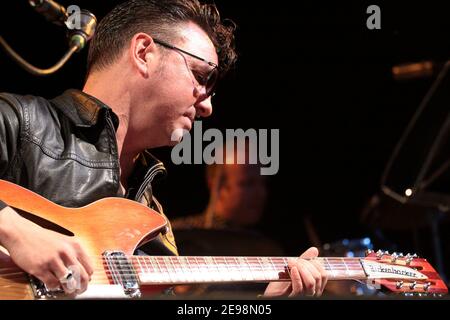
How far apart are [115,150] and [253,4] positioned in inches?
89.5

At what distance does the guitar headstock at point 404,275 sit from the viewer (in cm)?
278

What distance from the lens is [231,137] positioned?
198 inches

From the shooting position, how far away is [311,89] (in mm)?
5656

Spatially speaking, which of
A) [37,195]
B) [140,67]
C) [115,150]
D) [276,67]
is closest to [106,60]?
[140,67]

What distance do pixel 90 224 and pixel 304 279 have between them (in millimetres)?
883

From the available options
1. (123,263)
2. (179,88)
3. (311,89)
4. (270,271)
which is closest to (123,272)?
(123,263)

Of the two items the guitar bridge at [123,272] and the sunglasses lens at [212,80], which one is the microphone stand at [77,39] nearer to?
the sunglasses lens at [212,80]

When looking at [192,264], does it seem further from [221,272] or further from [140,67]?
[140,67]

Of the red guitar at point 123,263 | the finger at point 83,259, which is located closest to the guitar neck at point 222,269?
the red guitar at point 123,263

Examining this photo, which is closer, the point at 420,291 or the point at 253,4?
the point at 420,291

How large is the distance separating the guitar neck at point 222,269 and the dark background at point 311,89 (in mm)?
→ 1779

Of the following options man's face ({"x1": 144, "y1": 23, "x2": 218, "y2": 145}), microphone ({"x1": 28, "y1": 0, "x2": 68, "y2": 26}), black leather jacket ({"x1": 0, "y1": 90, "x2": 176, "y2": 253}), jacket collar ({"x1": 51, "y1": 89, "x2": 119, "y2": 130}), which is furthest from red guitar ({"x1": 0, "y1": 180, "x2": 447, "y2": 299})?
microphone ({"x1": 28, "y1": 0, "x2": 68, "y2": 26})

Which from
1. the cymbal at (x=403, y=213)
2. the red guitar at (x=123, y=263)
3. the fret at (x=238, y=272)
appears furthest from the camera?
the cymbal at (x=403, y=213)

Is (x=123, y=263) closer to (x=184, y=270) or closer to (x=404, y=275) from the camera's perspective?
(x=184, y=270)
